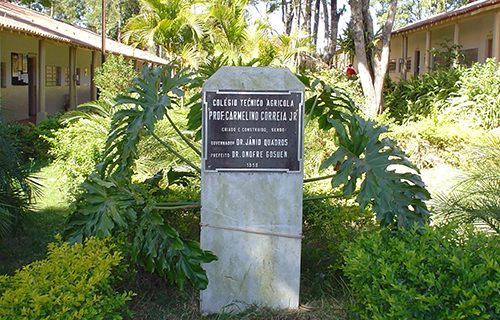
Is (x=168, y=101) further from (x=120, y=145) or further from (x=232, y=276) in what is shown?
(x=232, y=276)

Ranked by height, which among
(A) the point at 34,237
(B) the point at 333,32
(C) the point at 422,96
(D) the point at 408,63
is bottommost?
(A) the point at 34,237

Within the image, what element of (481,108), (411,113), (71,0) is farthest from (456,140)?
(71,0)

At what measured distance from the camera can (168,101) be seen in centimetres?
438

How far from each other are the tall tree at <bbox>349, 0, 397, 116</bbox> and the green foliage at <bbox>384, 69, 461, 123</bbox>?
0.51 meters

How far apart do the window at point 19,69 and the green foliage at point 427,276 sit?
1706 centimetres

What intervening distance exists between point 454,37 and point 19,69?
14.5m

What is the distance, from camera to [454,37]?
21969 mm

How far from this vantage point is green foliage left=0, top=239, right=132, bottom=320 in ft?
10.3

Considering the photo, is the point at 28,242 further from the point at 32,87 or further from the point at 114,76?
the point at 32,87

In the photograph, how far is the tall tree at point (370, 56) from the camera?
15117mm

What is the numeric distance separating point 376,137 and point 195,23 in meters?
15.0

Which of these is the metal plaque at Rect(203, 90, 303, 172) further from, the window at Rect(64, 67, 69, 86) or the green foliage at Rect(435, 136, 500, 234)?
the window at Rect(64, 67, 69, 86)

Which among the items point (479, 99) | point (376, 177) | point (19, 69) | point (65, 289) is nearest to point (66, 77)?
point (19, 69)

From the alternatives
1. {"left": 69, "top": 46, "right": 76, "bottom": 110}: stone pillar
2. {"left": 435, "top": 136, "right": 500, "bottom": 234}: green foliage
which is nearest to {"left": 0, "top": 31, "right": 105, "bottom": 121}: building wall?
{"left": 69, "top": 46, "right": 76, "bottom": 110}: stone pillar
